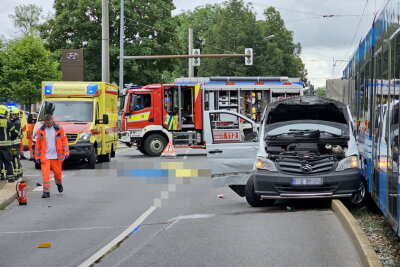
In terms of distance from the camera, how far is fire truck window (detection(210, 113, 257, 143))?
498 inches

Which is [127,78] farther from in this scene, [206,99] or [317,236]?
[317,236]

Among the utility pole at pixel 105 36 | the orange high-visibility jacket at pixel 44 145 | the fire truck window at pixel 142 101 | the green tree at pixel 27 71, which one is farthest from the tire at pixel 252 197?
the green tree at pixel 27 71

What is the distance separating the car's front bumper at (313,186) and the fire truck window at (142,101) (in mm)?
15639

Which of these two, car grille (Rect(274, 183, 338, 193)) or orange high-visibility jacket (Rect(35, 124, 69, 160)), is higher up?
orange high-visibility jacket (Rect(35, 124, 69, 160))

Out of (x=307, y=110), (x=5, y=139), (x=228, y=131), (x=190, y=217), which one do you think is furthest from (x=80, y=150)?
(x=190, y=217)

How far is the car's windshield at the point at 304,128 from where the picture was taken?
12292 millimetres

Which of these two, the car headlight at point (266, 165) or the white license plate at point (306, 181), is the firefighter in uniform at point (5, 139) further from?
the white license plate at point (306, 181)

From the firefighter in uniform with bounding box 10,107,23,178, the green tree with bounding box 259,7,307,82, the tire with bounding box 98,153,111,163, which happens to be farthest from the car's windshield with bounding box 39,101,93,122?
the green tree with bounding box 259,7,307,82

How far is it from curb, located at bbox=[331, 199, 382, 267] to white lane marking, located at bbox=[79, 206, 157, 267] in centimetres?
300

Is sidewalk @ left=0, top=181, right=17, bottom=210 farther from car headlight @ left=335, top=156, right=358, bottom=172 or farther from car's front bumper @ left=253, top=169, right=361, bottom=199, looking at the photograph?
Result: car headlight @ left=335, top=156, right=358, bottom=172

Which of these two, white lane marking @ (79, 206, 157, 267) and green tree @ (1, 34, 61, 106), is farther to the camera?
green tree @ (1, 34, 61, 106)

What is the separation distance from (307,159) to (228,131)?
6.23 ft

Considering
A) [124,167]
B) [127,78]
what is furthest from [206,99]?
[127,78]

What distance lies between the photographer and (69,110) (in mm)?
21531
